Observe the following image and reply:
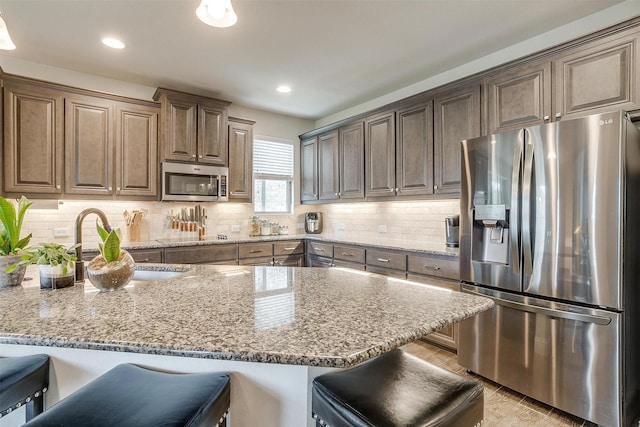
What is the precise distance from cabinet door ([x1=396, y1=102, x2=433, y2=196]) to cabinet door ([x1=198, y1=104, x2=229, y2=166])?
2.04 m

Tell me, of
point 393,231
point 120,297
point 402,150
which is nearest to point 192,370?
point 120,297

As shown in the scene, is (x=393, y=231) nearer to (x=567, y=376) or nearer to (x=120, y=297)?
(x=567, y=376)

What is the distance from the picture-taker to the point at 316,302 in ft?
3.70

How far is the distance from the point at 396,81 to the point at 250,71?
1.59 m

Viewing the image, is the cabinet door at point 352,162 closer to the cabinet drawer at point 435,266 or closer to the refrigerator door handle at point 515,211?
the cabinet drawer at point 435,266

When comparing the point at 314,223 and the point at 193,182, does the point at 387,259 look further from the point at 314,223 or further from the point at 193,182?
the point at 193,182

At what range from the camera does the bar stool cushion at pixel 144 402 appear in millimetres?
813

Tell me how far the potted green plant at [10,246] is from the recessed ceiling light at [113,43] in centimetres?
192

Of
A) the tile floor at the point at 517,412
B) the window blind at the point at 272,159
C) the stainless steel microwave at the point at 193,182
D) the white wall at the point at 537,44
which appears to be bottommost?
the tile floor at the point at 517,412

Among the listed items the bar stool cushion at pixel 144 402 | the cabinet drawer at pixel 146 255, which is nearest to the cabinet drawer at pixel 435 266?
the bar stool cushion at pixel 144 402

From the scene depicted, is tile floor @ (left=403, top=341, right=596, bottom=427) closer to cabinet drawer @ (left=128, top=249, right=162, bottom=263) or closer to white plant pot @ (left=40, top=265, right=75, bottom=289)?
white plant pot @ (left=40, top=265, right=75, bottom=289)

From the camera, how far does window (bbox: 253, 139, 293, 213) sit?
4.57 metres

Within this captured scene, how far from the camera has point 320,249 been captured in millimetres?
3979

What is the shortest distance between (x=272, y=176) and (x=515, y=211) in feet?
10.8
